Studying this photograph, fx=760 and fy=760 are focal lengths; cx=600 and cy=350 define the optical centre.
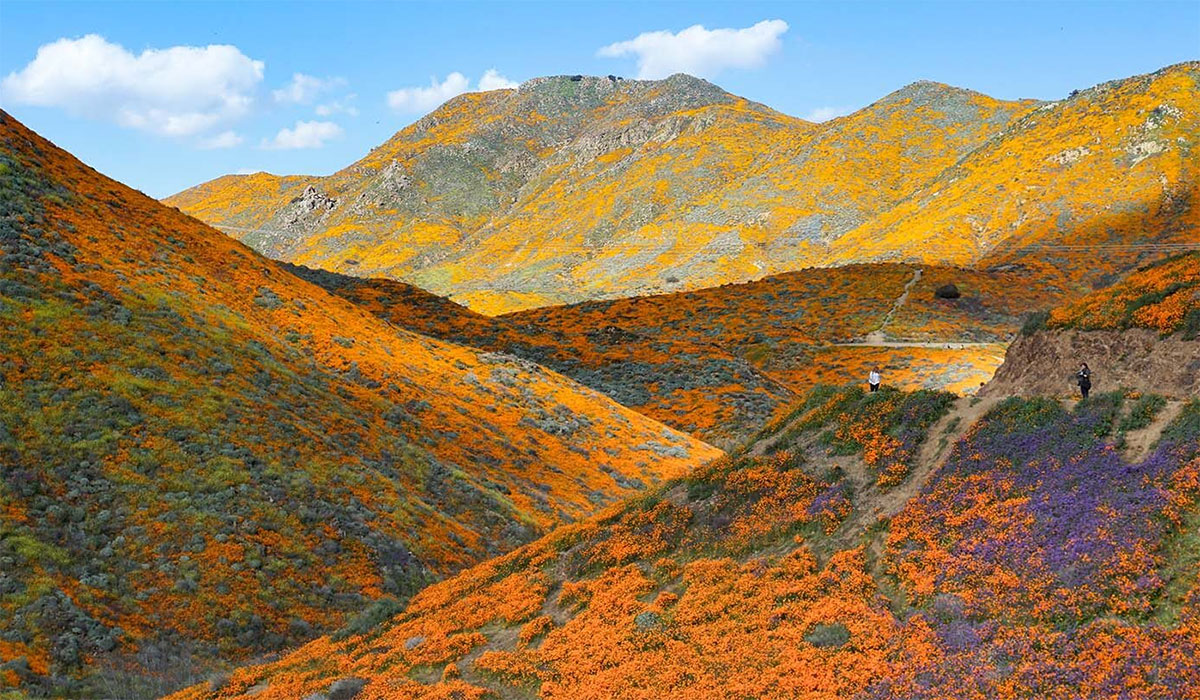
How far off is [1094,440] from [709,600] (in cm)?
983

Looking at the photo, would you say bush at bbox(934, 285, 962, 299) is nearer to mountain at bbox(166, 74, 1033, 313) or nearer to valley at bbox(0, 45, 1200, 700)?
valley at bbox(0, 45, 1200, 700)

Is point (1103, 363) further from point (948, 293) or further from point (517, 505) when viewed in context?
point (948, 293)

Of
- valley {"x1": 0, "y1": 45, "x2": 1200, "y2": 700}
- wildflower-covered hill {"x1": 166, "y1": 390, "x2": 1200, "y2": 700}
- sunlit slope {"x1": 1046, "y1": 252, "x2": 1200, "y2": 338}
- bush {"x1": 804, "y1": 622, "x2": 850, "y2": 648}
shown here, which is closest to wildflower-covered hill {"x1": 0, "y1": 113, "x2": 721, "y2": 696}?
valley {"x1": 0, "y1": 45, "x2": 1200, "y2": 700}

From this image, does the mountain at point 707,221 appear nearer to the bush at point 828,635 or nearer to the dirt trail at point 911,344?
the dirt trail at point 911,344

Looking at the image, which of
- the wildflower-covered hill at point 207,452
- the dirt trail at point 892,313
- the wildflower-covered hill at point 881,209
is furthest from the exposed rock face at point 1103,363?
the wildflower-covered hill at point 881,209

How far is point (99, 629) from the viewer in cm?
2133

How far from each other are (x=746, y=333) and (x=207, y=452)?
68.1 metres

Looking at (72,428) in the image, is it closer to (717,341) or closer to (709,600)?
(709,600)

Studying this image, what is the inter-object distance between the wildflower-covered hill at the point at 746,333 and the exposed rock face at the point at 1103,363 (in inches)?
982

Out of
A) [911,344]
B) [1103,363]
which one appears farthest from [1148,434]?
[911,344]

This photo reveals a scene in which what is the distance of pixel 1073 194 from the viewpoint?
118438 millimetres

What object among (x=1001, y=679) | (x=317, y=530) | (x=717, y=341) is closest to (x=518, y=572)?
(x=317, y=530)

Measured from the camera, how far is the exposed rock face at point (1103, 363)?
2492 centimetres

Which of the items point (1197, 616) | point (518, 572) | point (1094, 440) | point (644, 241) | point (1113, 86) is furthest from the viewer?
point (644, 241)
